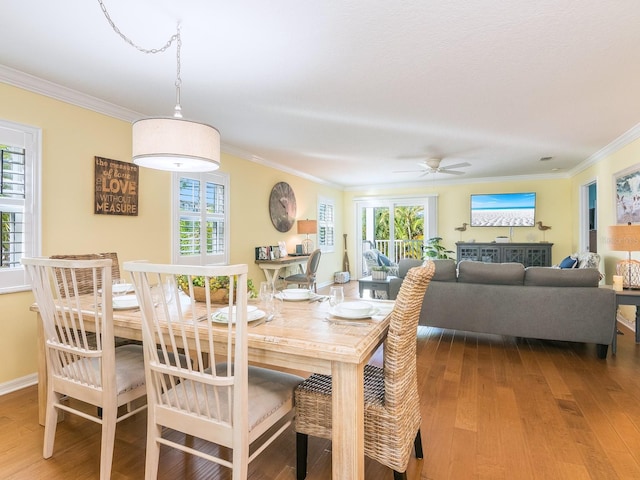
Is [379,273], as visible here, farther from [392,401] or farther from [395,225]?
[395,225]

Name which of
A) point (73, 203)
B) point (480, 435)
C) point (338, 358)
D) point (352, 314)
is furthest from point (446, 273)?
point (73, 203)

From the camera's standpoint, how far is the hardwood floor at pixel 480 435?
1.68 metres

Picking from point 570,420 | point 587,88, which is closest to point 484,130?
point 587,88

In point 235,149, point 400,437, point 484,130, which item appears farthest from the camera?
point 235,149

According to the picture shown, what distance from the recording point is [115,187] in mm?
3225

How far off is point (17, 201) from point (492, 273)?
162 inches

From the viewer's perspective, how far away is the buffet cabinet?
6.47 meters

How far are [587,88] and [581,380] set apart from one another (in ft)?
7.64

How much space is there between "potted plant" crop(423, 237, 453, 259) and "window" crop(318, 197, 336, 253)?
2054mm

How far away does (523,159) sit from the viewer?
538 centimetres

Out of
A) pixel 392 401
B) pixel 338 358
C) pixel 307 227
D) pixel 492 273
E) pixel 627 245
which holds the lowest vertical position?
pixel 392 401

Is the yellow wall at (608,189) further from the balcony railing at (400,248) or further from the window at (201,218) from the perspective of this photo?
the window at (201,218)

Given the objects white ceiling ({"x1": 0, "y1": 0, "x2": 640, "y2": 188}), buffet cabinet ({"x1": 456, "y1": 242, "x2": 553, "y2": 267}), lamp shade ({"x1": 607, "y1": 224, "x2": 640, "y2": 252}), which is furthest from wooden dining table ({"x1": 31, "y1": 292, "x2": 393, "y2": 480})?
buffet cabinet ({"x1": 456, "y1": 242, "x2": 553, "y2": 267})

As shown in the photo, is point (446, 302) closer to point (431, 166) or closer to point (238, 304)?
point (431, 166)
